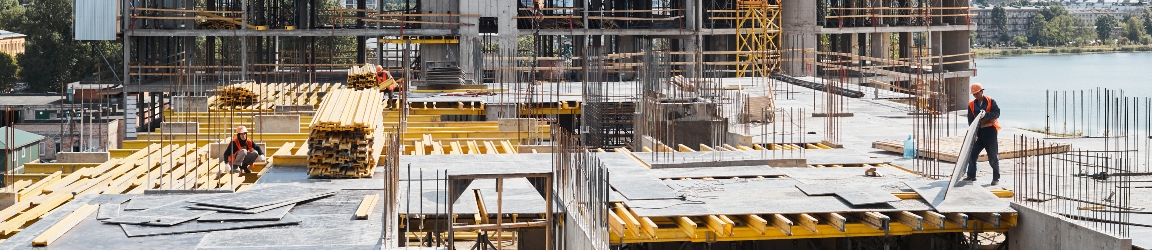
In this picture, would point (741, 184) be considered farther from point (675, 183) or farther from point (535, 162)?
point (535, 162)

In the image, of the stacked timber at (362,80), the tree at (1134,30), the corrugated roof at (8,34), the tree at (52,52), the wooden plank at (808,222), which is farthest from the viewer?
the tree at (1134,30)

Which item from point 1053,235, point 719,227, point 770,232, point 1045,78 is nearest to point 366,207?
point 719,227

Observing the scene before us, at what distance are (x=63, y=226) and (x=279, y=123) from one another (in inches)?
435

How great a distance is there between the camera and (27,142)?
48781mm

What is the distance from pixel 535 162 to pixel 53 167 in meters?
7.84

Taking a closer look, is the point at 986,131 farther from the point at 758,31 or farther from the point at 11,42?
the point at 11,42

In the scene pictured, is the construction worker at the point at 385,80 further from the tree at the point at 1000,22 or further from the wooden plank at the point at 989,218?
the tree at the point at 1000,22

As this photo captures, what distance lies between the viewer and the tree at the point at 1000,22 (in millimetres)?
150375

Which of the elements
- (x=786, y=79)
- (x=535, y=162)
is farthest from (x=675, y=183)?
(x=786, y=79)

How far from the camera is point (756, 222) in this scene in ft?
48.7

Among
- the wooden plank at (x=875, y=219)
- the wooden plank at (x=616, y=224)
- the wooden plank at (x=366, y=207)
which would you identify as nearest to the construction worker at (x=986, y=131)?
the wooden plank at (x=875, y=219)

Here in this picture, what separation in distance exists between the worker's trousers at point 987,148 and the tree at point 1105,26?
12590cm

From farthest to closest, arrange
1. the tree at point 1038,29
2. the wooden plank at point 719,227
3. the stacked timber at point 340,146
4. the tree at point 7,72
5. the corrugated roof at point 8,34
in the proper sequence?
the tree at point 1038,29
the corrugated roof at point 8,34
the tree at point 7,72
the stacked timber at point 340,146
the wooden plank at point 719,227

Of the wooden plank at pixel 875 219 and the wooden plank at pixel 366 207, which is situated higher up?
the wooden plank at pixel 366 207
